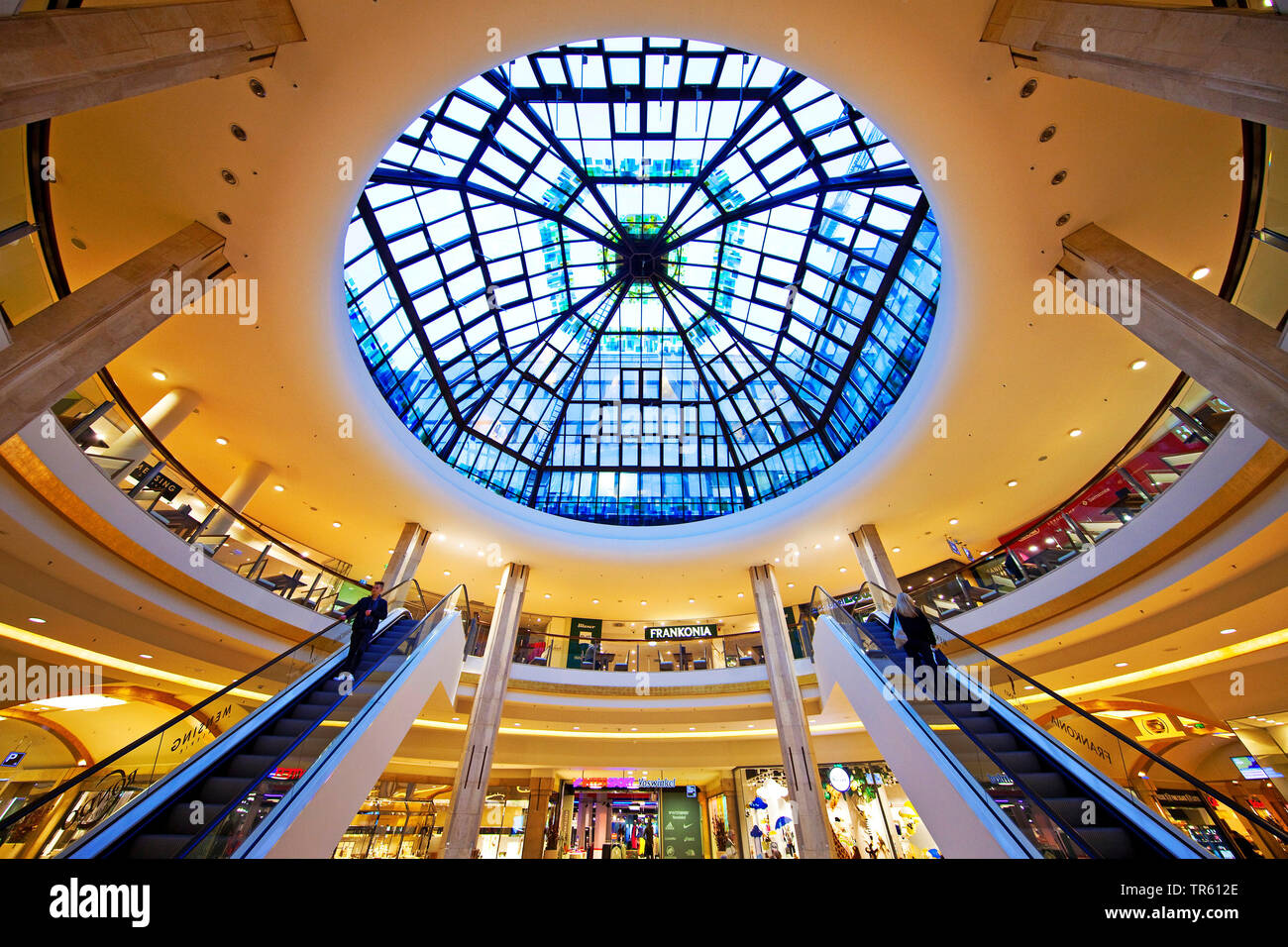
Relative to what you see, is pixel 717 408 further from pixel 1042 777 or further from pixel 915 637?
pixel 1042 777

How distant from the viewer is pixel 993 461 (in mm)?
14227

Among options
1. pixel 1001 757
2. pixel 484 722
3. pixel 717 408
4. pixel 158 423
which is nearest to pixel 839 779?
pixel 484 722

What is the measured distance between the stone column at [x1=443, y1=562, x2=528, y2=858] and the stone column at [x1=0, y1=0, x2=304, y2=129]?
15061mm

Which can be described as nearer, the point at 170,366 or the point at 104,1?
the point at 104,1

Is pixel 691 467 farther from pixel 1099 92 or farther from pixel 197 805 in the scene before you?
pixel 197 805

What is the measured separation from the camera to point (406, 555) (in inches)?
661

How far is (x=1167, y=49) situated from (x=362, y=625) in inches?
502

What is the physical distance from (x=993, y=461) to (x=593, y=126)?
44.8 feet

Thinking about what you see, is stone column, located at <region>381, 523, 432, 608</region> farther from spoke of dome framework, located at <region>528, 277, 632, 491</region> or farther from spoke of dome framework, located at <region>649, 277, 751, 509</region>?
spoke of dome framework, located at <region>649, 277, 751, 509</region>

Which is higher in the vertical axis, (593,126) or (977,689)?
(593,126)

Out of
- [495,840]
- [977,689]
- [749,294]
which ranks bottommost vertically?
[495,840]

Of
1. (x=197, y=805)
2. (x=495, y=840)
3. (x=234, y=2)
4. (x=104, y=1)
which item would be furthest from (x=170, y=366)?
(x=495, y=840)

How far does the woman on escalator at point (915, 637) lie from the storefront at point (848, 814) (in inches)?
465

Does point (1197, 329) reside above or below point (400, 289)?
below
